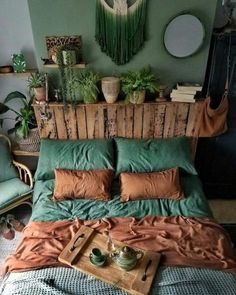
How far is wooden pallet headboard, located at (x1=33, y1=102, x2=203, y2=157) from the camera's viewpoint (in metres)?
2.60

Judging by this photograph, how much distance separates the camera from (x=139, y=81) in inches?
95.0

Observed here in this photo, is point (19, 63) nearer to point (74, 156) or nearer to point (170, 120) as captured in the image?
point (74, 156)

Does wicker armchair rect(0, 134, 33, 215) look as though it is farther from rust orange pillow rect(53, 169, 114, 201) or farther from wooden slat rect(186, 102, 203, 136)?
wooden slat rect(186, 102, 203, 136)

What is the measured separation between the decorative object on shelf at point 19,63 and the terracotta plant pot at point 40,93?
26 cm

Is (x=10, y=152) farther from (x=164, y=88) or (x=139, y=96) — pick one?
(x=164, y=88)

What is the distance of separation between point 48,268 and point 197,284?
37.6 inches

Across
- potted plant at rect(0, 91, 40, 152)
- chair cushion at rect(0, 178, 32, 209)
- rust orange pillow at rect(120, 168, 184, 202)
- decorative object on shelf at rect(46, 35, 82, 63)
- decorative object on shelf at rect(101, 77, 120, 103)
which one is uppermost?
decorative object on shelf at rect(46, 35, 82, 63)

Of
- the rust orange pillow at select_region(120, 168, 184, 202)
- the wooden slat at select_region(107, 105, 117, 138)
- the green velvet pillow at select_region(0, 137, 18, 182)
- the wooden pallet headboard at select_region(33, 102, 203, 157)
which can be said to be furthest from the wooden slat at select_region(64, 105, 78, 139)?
the rust orange pillow at select_region(120, 168, 184, 202)

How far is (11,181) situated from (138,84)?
162 cm

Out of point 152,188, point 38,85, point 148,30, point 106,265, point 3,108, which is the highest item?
point 148,30

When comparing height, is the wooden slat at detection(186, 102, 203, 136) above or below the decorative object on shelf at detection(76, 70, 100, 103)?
below

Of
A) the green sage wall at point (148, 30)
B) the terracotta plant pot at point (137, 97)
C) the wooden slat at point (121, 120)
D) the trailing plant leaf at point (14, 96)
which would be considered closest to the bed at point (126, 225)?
the wooden slat at point (121, 120)

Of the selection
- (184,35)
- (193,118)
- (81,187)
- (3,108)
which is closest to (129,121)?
(193,118)

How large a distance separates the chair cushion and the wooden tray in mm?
908
